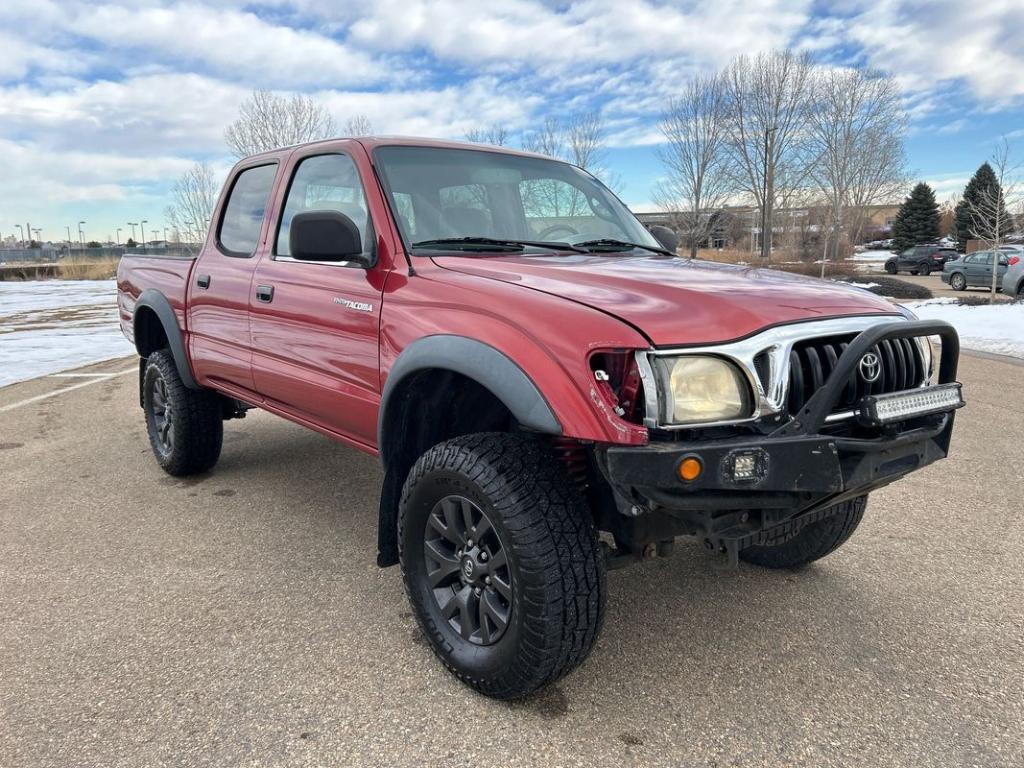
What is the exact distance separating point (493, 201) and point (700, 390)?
5.55ft

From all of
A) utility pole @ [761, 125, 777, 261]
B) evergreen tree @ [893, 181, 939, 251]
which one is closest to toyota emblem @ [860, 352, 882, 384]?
utility pole @ [761, 125, 777, 261]

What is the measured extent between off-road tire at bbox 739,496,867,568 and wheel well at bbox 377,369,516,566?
1.27 metres

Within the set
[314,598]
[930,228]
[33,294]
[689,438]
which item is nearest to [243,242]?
[314,598]

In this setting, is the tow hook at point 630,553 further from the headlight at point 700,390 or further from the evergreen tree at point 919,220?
the evergreen tree at point 919,220

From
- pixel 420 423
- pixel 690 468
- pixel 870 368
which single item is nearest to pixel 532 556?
pixel 690 468

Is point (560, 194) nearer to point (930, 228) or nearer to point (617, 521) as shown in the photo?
point (617, 521)

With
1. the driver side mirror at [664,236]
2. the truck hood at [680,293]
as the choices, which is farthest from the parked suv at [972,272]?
the truck hood at [680,293]

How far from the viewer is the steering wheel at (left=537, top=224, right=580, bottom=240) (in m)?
3.40

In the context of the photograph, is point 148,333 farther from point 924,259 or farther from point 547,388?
point 924,259

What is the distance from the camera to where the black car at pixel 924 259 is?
31906 millimetres

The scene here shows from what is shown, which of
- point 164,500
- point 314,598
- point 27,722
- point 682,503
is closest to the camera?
point 682,503

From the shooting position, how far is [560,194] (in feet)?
12.3

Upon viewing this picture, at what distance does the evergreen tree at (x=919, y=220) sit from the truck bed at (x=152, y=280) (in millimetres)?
62140

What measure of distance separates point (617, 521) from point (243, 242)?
2.64 meters
